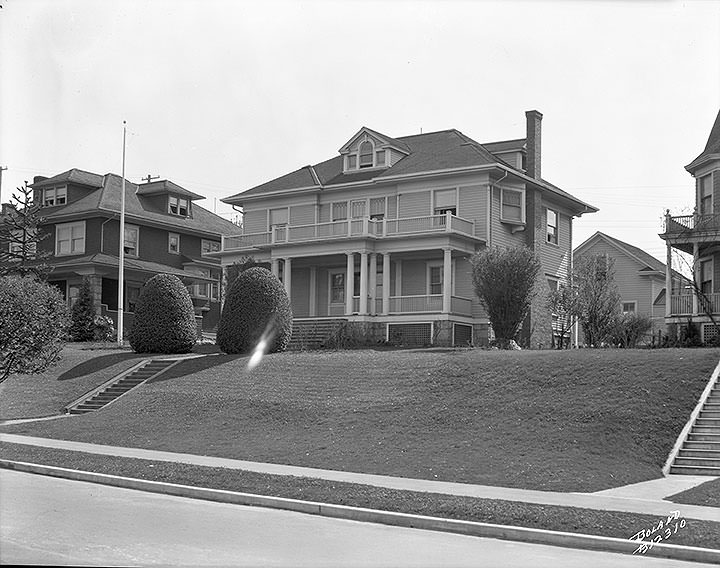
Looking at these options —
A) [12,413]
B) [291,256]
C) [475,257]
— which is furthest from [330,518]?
[291,256]

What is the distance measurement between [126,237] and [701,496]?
42.5 metres

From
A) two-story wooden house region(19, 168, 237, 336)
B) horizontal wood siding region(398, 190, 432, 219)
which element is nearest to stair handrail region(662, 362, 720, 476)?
horizontal wood siding region(398, 190, 432, 219)

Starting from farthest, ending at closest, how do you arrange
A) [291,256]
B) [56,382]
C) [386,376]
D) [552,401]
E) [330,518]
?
[291,256]
[56,382]
[386,376]
[552,401]
[330,518]

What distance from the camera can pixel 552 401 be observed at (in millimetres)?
22891

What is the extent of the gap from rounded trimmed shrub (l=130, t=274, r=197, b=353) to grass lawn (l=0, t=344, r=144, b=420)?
2.50 feet

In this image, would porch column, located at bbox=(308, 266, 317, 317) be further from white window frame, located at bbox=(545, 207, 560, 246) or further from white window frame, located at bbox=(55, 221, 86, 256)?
white window frame, located at bbox=(55, 221, 86, 256)

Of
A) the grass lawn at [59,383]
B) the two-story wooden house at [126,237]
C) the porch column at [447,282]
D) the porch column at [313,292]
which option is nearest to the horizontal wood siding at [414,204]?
the porch column at [447,282]

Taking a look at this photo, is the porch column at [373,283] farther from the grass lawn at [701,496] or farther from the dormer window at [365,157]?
the grass lawn at [701,496]

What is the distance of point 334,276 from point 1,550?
35.6 metres

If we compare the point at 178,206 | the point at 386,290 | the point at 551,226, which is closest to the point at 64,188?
the point at 178,206

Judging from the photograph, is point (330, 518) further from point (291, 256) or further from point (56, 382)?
point (291, 256)

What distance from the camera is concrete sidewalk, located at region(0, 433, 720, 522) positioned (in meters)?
14.6

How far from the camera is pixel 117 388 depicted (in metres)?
31.7

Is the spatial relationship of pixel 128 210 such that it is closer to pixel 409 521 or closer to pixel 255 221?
pixel 255 221
